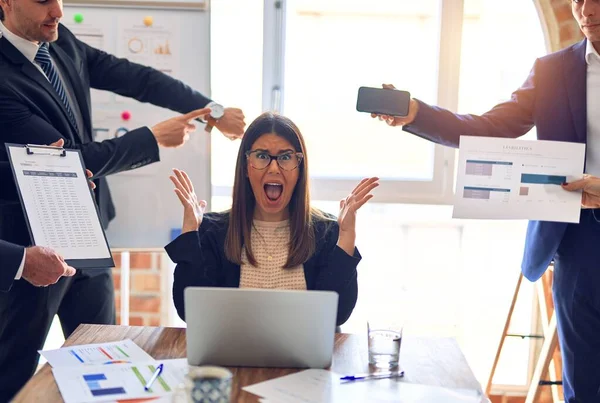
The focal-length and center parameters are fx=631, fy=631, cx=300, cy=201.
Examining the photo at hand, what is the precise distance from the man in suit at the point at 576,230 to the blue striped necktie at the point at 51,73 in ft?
5.05

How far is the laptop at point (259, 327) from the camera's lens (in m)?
1.27

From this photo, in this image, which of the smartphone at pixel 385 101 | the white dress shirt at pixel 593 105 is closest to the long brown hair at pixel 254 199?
the smartphone at pixel 385 101

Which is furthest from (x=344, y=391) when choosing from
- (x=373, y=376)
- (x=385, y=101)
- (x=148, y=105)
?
(x=148, y=105)

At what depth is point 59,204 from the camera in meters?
1.76

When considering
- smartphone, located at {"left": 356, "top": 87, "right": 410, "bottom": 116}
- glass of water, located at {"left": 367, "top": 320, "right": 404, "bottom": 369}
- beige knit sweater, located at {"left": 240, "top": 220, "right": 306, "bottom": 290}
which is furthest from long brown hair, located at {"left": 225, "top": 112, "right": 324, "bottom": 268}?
glass of water, located at {"left": 367, "top": 320, "right": 404, "bottom": 369}

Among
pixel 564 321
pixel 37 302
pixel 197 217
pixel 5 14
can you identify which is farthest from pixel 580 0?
pixel 37 302

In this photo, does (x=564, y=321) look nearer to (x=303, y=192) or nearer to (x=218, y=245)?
(x=303, y=192)

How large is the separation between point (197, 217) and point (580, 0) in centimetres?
131

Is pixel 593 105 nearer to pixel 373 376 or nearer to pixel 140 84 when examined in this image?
pixel 373 376

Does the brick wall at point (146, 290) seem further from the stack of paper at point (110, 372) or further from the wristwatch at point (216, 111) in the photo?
the stack of paper at point (110, 372)

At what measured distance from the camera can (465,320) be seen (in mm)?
3115

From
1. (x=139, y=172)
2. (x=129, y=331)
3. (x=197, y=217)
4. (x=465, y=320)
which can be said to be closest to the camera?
(x=129, y=331)

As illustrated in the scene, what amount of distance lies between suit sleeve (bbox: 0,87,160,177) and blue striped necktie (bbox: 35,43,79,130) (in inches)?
4.2

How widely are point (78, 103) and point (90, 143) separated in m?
0.19
